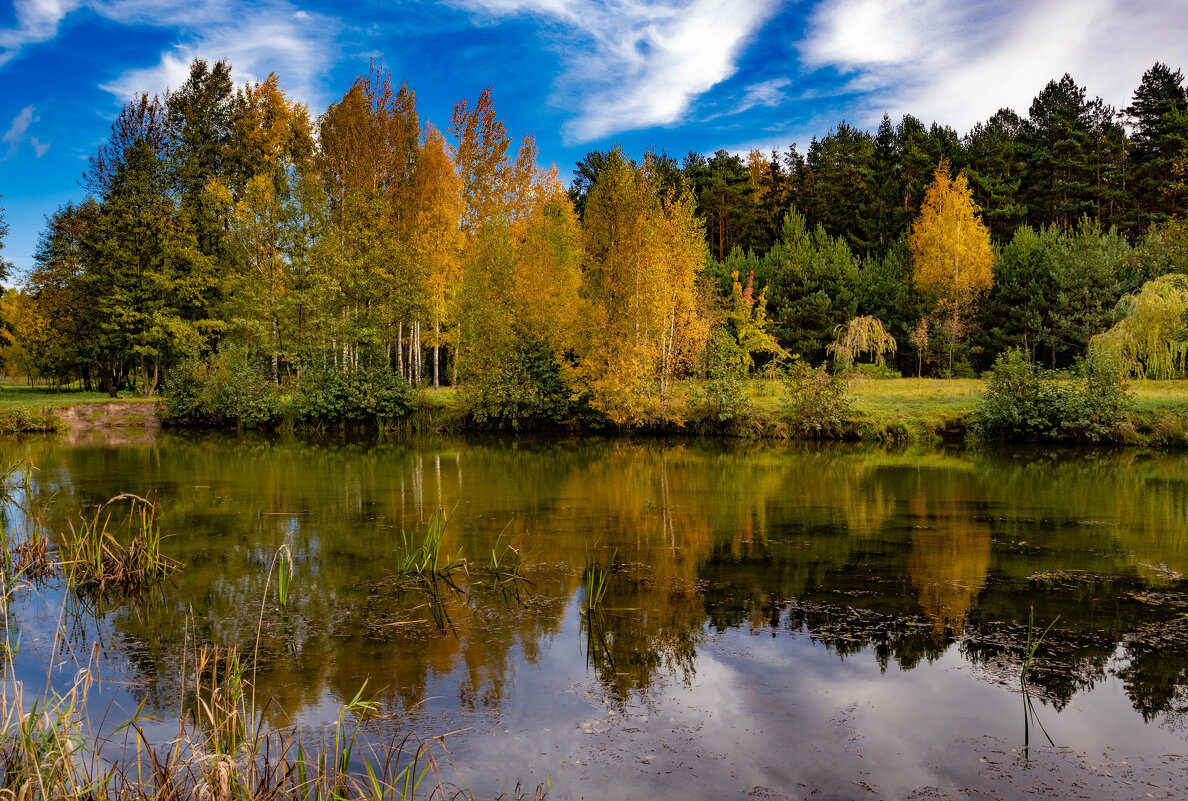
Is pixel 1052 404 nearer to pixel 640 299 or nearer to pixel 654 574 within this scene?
pixel 640 299

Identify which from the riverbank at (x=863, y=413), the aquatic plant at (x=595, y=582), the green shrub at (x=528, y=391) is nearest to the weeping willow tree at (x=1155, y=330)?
the riverbank at (x=863, y=413)

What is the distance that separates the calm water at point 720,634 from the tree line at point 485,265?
13383 millimetres

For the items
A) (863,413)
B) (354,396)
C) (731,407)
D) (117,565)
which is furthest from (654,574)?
(354,396)

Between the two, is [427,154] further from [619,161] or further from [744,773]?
[744,773]

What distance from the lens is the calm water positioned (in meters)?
4.72

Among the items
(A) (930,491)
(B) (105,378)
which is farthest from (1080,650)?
(B) (105,378)

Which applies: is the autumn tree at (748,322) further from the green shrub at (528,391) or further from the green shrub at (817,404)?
the green shrub at (528,391)

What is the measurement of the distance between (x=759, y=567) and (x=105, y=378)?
3641 centimetres

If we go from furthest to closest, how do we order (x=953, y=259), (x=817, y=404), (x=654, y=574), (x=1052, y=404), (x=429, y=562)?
1. (x=953, y=259)
2. (x=817, y=404)
3. (x=1052, y=404)
4. (x=654, y=574)
5. (x=429, y=562)

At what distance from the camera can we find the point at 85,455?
20.1m

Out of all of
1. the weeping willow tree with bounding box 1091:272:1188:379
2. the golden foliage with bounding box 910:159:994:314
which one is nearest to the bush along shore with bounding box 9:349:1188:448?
the weeping willow tree with bounding box 1091:272:1188:379

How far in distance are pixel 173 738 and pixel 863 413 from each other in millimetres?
22992

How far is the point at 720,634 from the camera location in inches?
269

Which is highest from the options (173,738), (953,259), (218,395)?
(953,259)
